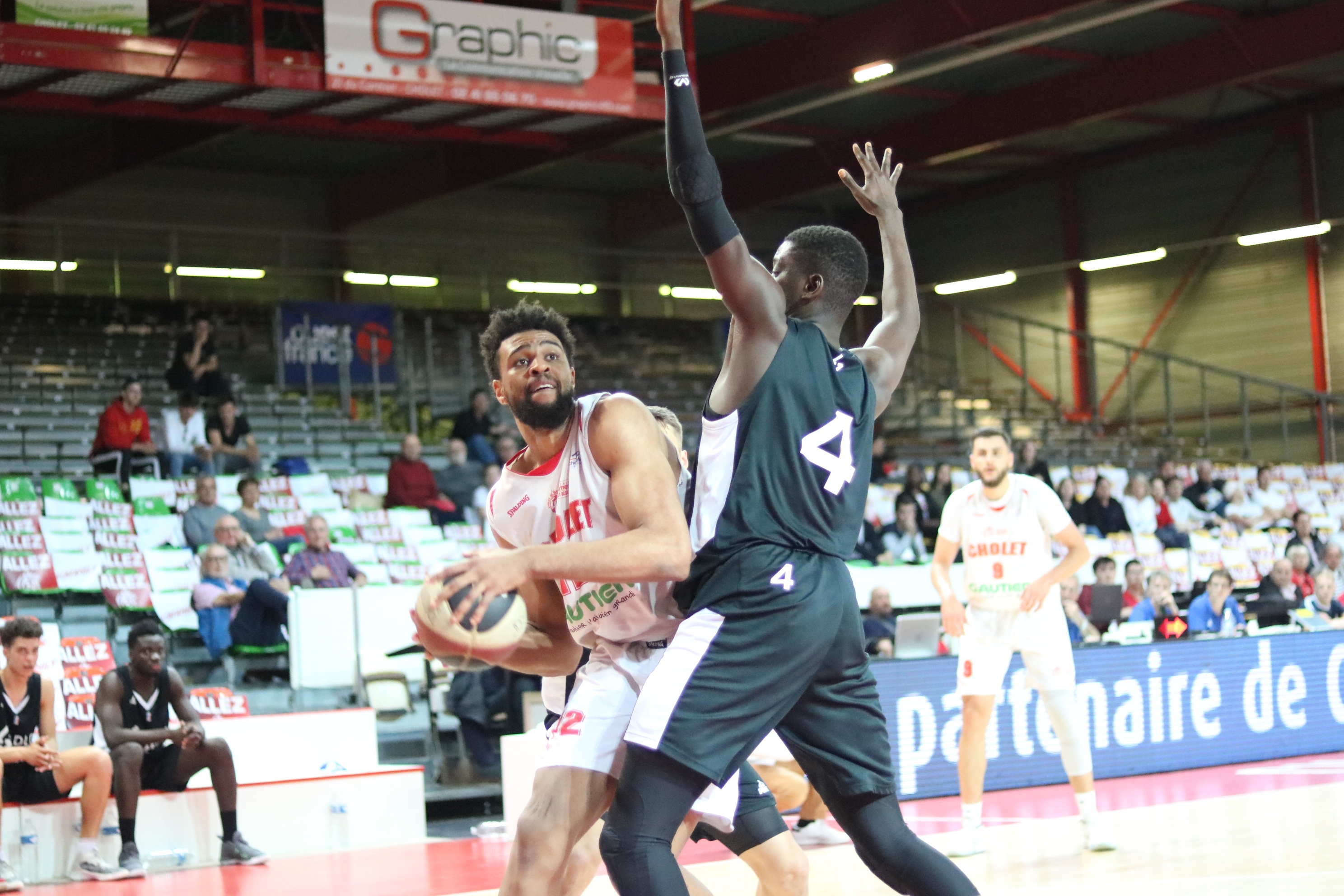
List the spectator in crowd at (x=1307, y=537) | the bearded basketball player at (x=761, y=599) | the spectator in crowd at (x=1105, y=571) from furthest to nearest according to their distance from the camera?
the spectator in crowd at (x=1307, y=537)
the spectator in crowd at (x=1105, y=571)
the bearded basketball player at (x=761, y=599)

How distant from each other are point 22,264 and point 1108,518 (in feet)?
44.6

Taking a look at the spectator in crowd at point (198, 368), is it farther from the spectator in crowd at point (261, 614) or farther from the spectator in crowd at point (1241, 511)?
the spectator in crowd at point (1241, 511)

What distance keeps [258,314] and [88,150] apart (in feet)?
15.4

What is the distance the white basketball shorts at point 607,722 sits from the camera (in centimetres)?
375

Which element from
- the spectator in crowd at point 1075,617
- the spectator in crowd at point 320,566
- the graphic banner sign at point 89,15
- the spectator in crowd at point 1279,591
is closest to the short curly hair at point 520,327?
the spectator in crowd at point 320,566

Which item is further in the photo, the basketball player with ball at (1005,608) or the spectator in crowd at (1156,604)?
the spectator in crowd at (1156,604)

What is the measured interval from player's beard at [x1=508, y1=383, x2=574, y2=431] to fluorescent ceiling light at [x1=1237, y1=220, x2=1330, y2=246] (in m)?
23.1

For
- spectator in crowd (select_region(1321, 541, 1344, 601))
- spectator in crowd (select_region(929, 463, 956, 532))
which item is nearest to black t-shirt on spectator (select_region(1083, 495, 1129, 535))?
spectator in crowd (select_region(929, 463, 956, 532))

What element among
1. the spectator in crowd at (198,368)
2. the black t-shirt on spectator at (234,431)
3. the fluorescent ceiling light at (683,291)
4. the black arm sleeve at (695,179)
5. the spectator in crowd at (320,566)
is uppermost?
the fluorescent ceiling light at (683,291)

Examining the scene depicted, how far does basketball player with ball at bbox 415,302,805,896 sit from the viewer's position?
3523 millimetres

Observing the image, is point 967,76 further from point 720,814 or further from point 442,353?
point 720,814

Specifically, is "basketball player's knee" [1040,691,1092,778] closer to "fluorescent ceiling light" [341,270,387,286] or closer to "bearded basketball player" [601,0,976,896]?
"bearded basketball player" [601,0,976,896]

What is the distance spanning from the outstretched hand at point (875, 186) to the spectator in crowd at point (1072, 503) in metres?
13.9

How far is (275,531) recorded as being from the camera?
44.2 feet
